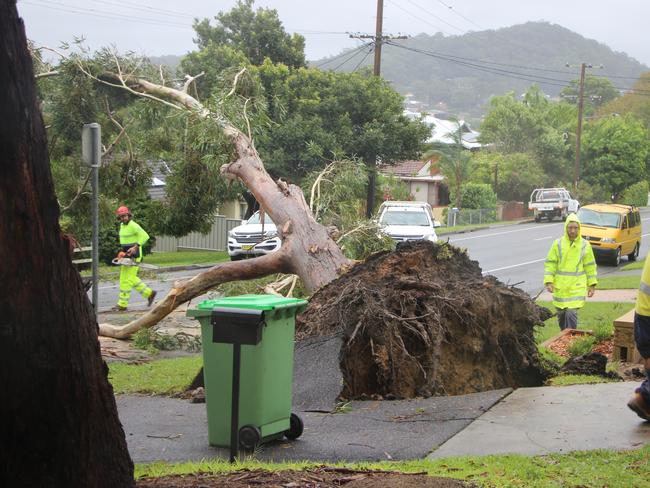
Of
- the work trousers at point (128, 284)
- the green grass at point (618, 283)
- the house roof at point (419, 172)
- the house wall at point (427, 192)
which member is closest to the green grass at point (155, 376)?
the work trousers at point (128, 284)

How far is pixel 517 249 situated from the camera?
3325 cm

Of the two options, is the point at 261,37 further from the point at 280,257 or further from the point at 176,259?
the point at 280,257

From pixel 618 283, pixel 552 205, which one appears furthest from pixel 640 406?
pixel 552 205

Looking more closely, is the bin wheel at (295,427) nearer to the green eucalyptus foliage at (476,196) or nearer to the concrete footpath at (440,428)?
the concrete footpath at (440,428)

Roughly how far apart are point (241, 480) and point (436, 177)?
5519cm

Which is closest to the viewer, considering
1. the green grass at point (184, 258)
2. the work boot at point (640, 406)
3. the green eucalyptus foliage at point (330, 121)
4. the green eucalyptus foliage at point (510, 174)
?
the work boot at point (640, 406)

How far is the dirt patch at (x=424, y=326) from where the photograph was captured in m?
8.27

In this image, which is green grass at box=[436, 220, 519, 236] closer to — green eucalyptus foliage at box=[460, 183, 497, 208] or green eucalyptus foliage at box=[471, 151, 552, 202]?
green eucalyptus foliage at box=[460, 183, 497, 208]

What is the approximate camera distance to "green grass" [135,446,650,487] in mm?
5160

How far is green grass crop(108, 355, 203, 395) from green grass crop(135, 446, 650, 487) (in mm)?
3379

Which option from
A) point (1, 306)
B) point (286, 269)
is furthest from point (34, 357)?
point (286, 269)

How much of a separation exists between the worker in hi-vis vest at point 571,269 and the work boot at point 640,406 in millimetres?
4812

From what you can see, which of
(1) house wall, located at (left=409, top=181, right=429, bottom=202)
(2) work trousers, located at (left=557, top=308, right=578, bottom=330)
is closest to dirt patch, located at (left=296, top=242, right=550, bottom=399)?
(2) work trousers, located at (left=557, top=308, right=578, bottom=330)

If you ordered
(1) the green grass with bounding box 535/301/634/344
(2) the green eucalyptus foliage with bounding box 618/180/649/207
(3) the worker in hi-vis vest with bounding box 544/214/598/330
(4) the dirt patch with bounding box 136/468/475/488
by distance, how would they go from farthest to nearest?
(2) the green eucalyptus foliage with bounding box 618/180/649/207 → (1) the green grass with bounding box 535/301/634/344 → (3) the worker in hi-vis vest with bounding box 544/214/598/330 → (4) the dirt patch with bounding box 136/468/475/488
